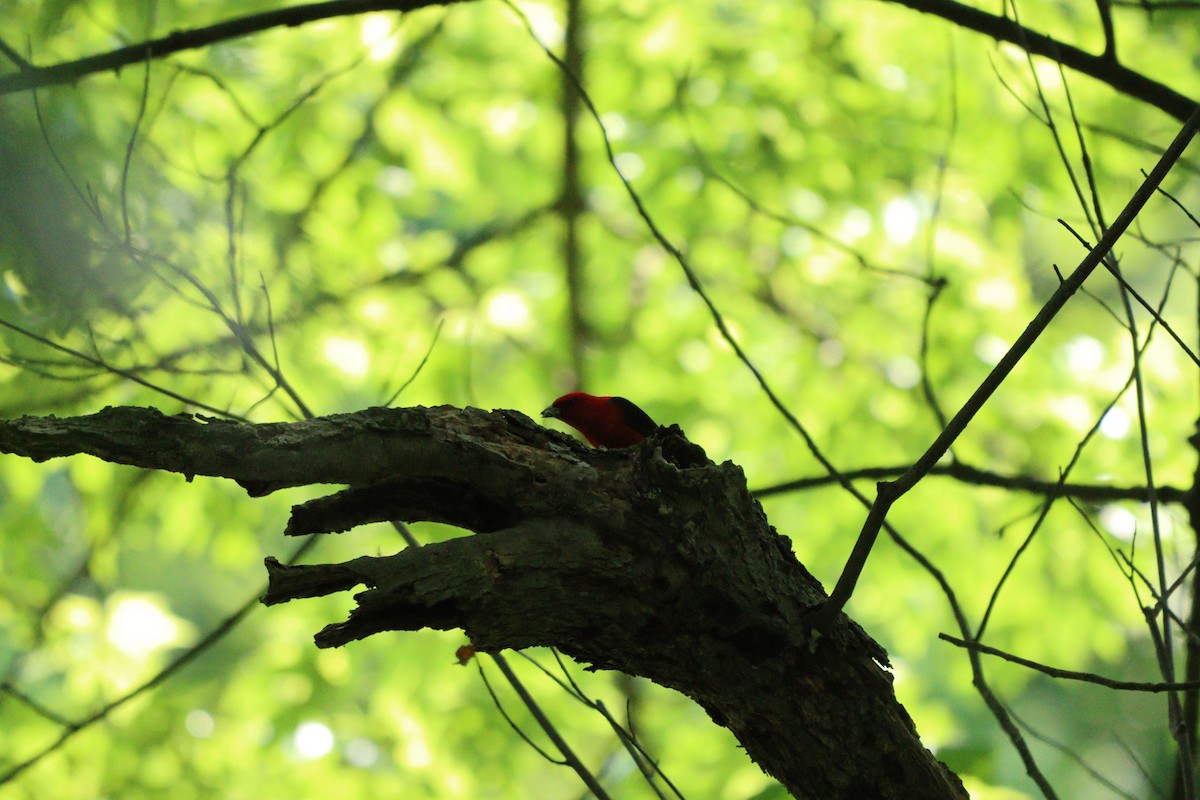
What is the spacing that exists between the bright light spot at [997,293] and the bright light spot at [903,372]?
0.53 metres

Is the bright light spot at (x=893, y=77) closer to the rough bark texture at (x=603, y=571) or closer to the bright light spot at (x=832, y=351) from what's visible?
the bright light spot at (x=832, y=351)

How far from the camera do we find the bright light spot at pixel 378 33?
525cm

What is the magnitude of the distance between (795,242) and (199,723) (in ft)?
13.9

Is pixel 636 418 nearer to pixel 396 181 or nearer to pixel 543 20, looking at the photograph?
pixel 396 181

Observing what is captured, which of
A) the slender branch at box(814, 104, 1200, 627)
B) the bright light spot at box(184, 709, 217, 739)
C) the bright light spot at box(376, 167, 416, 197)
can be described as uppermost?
the bright light spot at box(376, 167, 416, 197)

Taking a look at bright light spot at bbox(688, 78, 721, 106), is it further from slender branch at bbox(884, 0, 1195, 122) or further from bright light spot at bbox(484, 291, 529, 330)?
bright light spot at bbox(484, 291, 529, 330)

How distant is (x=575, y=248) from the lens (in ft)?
17.7

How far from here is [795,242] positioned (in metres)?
5.59

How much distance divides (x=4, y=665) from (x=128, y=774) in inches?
44.3

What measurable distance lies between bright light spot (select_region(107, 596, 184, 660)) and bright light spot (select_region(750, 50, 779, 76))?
467 cm

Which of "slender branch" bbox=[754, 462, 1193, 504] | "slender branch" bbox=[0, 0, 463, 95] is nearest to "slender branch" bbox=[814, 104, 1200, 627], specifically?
"slender branch" bbox=[754, 462, 1193, 504]

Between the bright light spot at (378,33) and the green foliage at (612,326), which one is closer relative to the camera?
the green foliage at (612,326)

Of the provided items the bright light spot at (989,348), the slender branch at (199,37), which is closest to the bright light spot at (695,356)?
the bright light spot at (989,348)

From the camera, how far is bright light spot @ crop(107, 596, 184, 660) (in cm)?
583
